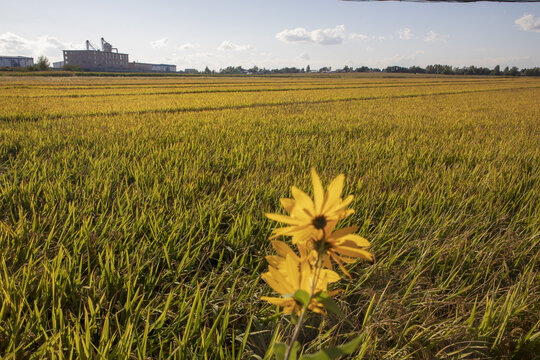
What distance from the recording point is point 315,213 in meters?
0.31

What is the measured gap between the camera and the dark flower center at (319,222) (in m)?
0.29

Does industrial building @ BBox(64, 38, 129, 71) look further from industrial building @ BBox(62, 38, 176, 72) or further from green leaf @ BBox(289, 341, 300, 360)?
green leaf @ BBox(289, 341, 300, 360)

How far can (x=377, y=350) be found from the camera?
0.79 metres

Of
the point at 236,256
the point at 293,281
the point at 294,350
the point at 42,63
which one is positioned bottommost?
the point at 236,256

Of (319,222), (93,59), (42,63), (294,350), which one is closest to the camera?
(319,222)

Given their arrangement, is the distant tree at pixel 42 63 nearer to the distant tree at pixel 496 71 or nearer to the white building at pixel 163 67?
the white building at pixel 163 67

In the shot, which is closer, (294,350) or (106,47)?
(294,350)

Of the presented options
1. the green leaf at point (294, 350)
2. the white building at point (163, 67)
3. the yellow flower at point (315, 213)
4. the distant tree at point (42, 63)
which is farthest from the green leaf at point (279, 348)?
the white building at point (163, 67)

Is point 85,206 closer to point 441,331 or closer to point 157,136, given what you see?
point 441,331

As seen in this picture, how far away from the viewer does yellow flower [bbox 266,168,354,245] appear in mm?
301

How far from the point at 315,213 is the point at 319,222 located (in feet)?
0.05

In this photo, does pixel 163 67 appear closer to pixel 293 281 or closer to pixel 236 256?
pixel 236 256

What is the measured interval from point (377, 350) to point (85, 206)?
1.46 m

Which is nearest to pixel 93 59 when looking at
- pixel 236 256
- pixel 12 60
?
pixel 12 60
